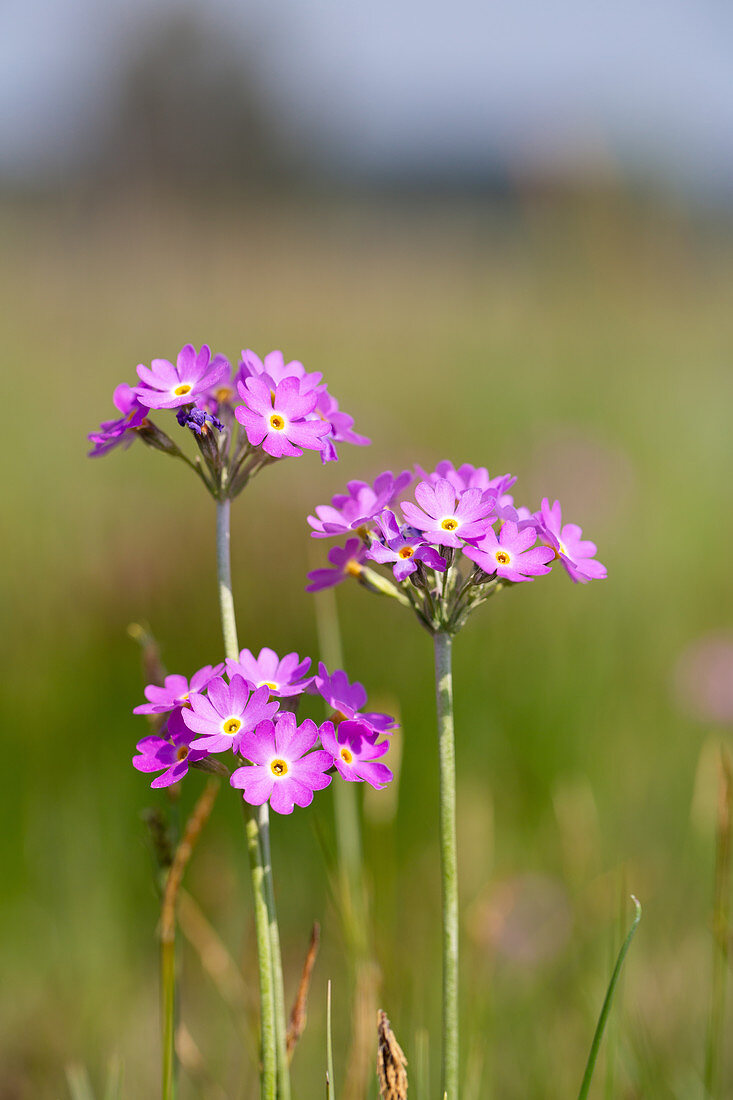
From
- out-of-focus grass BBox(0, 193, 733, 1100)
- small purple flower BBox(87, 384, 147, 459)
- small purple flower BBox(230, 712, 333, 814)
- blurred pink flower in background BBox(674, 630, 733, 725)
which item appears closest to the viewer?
small purple flower BBox(230, 712, 333, 814)

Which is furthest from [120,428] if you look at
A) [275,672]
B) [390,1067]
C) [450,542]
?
[390,1067]

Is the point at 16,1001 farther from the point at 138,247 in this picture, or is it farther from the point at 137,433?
the point at 138,247

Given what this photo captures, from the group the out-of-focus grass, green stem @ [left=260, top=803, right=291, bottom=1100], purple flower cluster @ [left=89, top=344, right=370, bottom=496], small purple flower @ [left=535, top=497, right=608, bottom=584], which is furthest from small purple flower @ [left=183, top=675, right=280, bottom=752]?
the out-of-focus grass

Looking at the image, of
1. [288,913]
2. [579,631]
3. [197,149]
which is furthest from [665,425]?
[197,149]

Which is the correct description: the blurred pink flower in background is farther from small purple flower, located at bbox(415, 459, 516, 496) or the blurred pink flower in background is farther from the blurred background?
small purple flower, located at bbox(415, 459, 516, 496)

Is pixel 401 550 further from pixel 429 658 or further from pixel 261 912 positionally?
pixel 429 658

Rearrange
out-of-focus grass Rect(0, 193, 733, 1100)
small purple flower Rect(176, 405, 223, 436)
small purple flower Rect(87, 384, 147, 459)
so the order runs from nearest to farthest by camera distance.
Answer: small purple flower Rect(176, 405, 223, 436)
small purple flower Rect(87, 384, 147, 459)
out-of-focus grass Rect(0, 193, 733, 1100)

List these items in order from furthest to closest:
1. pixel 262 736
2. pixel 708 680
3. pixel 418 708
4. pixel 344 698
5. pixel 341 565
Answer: pixel 708 680, pixel 418 708, pixel 341 565, pixel 344 698, pixel 262 736

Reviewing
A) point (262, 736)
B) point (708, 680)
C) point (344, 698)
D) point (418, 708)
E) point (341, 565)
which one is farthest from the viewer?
point (708, 680)
